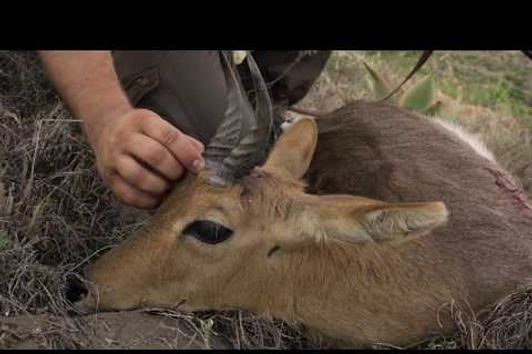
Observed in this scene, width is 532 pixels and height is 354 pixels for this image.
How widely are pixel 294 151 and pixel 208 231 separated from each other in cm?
87

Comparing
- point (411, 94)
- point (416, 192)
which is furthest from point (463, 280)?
point (411, 94)

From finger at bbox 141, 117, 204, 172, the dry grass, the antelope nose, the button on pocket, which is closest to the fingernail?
finger at bbox 141, 117, 204, 172

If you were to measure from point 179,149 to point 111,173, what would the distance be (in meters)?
0.41

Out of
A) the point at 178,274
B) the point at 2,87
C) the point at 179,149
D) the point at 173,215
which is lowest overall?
the point at 2,87

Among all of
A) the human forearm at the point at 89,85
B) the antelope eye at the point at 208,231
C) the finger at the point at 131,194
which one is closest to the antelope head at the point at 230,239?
the antelope eye at the point at 208,231

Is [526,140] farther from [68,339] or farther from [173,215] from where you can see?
[68,339]

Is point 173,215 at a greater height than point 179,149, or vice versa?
point 179,149

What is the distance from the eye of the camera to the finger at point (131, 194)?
13.7ft

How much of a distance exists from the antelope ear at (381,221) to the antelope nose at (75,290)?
1.25 meters

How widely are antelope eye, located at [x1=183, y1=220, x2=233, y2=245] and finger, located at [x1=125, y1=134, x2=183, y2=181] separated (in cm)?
27

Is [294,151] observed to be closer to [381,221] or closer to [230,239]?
[230,239]

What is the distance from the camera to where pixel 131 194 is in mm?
4199

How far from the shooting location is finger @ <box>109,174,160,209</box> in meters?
4.18

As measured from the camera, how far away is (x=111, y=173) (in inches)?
166
